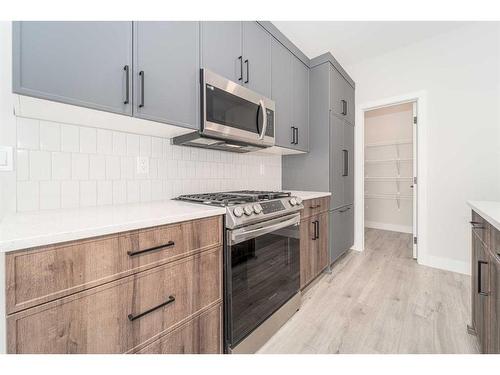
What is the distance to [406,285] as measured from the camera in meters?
2.13

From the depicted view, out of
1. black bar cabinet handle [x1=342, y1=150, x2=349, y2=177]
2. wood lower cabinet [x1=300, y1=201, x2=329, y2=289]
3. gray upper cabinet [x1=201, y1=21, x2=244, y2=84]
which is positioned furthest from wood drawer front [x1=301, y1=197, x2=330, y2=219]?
gray upper cabinet [x1=201, y1=21, x2=244, y2=84]

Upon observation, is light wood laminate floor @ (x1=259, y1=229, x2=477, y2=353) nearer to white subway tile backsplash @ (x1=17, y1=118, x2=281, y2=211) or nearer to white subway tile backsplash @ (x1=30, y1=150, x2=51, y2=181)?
white subway tile backsplash @ (x1=17, y1=118, x2=281, y2=211)

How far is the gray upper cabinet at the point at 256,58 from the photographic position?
5.52ft

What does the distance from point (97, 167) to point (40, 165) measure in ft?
0.80

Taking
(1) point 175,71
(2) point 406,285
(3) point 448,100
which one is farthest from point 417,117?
(1) point 175,71

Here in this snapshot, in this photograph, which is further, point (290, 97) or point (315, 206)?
point (290, 97)

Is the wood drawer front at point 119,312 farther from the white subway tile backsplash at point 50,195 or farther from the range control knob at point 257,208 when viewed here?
the white subway tile backsplash at point 50,195

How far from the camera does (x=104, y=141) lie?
132 centimetres

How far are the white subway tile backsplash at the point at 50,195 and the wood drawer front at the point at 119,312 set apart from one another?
2.19ft

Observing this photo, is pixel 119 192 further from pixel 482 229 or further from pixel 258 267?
pixel 482 229


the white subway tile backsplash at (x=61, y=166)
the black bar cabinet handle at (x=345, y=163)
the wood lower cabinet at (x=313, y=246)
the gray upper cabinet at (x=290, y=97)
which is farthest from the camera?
the black bar cabinet handle at (x=345, y=163)

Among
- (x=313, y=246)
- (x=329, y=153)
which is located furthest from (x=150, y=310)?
(x=329, y=153)

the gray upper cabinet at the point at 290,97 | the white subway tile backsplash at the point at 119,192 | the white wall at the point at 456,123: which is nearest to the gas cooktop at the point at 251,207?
the white subway tile backsplash at the point at 119,192

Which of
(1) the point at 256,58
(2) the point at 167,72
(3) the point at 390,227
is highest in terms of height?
(1) the point at 256,58
